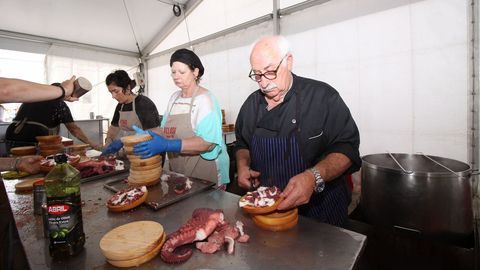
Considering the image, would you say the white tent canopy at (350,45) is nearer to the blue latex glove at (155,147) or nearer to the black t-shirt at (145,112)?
the black t-shirt at (145,112)

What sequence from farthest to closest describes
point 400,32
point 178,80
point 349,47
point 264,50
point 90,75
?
1. point 90,75
2. point 349,47
3. point 400,32
4. point 178,80
5. point 264,50

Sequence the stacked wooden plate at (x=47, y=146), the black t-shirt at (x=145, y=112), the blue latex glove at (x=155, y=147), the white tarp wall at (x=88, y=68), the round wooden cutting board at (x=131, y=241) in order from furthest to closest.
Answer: the white tarp wall at (x=88, y=68), the black t-shirt at (x=145, y=112), the stacked wooden plate at (x=47, y=146), the blue latex glove at (x=155, y=147), the round wooden cutting board at (x=131, y=241)

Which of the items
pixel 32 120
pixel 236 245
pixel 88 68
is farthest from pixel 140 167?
pixel 88 68

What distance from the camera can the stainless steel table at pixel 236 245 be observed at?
1.00 metres

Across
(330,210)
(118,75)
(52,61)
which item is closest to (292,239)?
(330,210)

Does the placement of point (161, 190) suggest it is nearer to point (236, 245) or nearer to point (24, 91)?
point (236, 245)

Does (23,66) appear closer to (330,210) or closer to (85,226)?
(85,226)

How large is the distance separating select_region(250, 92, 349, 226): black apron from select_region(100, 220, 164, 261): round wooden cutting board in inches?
36.1

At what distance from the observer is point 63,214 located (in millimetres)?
1014

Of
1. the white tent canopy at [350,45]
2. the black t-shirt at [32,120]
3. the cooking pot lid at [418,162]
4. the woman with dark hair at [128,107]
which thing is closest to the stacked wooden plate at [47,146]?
the woman with dark hair at [128,107]

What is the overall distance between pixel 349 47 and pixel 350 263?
12.1 ft

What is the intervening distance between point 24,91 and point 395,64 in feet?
13.3

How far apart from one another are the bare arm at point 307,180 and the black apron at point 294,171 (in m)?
0.20

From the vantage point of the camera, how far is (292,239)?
1.15 metres
